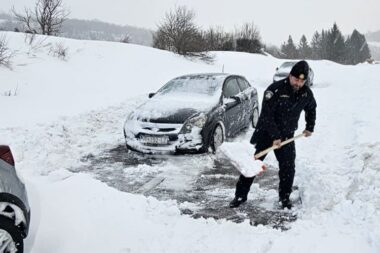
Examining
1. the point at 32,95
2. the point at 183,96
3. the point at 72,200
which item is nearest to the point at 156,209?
the point at 72,200

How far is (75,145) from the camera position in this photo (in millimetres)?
8602

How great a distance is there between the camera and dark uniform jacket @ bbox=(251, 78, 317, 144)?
4.95 metres

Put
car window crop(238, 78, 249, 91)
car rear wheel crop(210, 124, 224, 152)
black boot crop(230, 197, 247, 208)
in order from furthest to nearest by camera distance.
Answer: car window crop(238, 78, 249, 91)
car rear wheel crop(210, 124, 224, 152)
black boot crop(230, 197, 247, 208)

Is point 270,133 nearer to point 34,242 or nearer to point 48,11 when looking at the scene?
point 34,242

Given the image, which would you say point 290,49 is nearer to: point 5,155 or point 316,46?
point 316,46

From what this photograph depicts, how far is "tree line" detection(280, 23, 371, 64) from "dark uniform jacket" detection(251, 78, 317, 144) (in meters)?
89.4

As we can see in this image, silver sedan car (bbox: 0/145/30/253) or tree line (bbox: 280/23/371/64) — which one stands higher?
tree line (bbox: 280/23/371/64)

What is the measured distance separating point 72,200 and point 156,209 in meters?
0.96

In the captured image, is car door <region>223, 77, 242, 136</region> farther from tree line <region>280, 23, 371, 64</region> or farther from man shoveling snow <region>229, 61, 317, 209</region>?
tree line <region>280, 23, 371, 64</region>

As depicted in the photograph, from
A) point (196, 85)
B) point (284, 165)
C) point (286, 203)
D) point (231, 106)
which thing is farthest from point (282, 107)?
point (196, 85)

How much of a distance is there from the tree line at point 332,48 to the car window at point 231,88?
85077mm

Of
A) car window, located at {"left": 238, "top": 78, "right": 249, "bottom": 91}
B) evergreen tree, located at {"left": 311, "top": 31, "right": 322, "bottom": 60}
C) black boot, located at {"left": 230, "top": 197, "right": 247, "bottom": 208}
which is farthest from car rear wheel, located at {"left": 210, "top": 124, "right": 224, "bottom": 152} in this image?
evergreen tree, located at {"left": 311, "top": 31, "right": 322, "bottom": 60}

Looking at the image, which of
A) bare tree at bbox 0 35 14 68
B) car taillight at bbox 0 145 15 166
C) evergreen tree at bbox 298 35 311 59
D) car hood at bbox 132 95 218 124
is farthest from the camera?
evergreen tree at bbox 298 35 311 59

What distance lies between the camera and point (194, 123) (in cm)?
750
